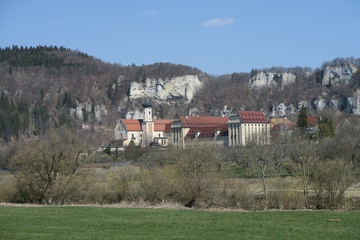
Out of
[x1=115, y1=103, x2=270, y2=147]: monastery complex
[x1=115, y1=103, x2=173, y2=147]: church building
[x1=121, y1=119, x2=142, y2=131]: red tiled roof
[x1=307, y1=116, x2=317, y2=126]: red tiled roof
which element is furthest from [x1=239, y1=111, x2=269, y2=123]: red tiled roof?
[x1=121, y1=119, x2=142, y2=131]: red tiled roof

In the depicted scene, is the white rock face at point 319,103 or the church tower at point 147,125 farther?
the white rock face at point 319,103

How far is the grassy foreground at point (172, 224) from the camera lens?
24281 millimetres

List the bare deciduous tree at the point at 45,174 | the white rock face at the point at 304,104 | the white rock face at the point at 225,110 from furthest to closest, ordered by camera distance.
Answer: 1. the white rock face at the point at 225,110
2. the white rock face at the point at 304,104
3. the bare deciduous tree at the point at 45,174

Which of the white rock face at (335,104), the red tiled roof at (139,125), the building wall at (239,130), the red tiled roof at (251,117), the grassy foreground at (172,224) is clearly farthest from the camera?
the white rock face at (335,104)

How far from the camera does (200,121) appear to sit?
135500 mm

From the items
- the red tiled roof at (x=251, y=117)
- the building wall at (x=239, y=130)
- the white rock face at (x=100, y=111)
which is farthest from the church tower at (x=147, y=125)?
the white rock face at (x=100, y=111)

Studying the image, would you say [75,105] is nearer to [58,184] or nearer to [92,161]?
[92,161]

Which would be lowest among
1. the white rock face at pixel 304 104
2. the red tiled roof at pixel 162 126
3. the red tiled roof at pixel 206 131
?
the red tiled roof at pixel 206 131

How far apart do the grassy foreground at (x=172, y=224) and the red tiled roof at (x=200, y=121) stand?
97.7 meters

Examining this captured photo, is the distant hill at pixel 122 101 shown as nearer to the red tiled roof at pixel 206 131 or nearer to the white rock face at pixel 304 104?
the white rock face at pixel 304 104

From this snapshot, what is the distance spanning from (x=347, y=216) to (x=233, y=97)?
168 metres

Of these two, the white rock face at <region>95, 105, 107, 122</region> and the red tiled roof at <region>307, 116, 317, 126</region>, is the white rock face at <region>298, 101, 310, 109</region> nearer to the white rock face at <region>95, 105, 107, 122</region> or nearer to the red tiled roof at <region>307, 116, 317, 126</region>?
the white rock face at <region>95, 105, 107, 122</region>

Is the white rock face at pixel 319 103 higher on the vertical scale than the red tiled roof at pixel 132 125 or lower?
higher

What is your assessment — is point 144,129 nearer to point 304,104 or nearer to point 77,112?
point 77,112
